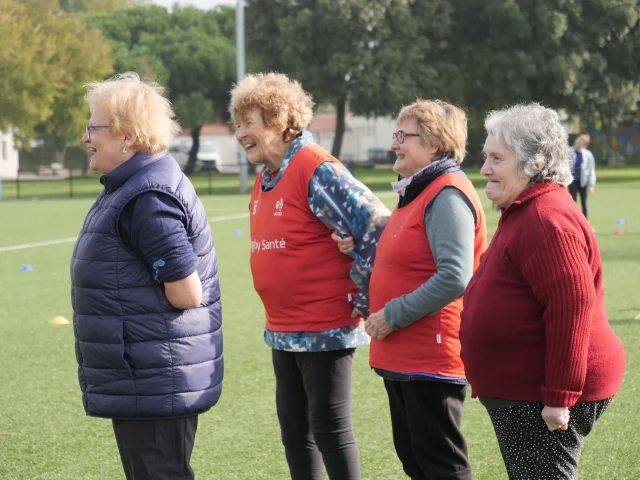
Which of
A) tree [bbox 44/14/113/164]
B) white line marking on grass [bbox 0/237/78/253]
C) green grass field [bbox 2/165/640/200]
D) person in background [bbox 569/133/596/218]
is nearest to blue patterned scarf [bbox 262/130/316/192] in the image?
white line marking on grass [bbox 0/237/78/253]

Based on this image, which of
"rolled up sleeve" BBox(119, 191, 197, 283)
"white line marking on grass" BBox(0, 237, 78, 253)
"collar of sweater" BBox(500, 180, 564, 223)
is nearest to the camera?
"collar of sweater" BBox(500, 180, 564, 223)

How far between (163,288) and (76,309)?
328 mm

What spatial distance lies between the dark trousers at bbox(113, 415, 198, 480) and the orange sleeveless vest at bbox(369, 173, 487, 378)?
87cm

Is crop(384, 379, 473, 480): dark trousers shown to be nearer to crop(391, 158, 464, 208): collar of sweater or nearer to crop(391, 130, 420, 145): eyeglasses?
crop(391, 158, 464, 208): collar of sweater

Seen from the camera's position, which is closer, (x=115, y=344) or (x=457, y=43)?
(x=115, y=344)

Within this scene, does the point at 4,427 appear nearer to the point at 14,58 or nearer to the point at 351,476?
the point at 351,476

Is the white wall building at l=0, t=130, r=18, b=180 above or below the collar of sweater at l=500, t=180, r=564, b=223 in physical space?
below

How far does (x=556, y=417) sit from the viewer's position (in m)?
3.02

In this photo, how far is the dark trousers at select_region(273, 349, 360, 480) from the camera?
4031 mm

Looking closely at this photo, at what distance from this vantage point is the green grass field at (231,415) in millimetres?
5246

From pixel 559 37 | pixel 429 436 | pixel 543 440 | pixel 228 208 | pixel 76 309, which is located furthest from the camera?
pixel 559 37

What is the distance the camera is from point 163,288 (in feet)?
11.0

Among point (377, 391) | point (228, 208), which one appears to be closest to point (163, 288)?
point (377, 391)

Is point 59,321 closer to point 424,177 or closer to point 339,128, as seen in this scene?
point 424,177
